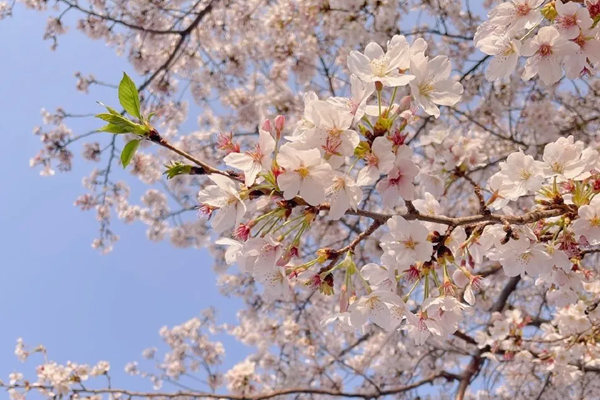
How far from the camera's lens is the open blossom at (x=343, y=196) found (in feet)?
3.75

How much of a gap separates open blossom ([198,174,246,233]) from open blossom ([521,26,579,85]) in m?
1.08

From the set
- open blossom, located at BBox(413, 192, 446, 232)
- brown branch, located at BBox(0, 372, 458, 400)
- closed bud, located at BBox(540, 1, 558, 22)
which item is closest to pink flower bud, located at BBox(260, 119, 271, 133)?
open blossom, located at BBox(413, 192, 446, 232)

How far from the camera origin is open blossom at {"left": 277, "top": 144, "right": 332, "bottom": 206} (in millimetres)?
1061

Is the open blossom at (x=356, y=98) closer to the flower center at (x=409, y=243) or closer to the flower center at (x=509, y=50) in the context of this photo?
the flower center at (x=409, y=243)

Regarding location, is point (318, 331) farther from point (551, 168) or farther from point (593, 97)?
point (551, 168)

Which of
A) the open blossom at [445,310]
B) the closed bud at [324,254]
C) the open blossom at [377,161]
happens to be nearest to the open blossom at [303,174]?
the open blossom at [377,161]

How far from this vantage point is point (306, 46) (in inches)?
221

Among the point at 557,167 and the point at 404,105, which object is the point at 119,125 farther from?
the point at 557,167

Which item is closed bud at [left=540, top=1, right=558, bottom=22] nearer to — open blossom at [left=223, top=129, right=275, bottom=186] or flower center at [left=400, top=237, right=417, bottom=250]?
flower center at [left=400, top=237, right=417, bottom=250]

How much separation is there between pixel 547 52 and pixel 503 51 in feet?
0.45

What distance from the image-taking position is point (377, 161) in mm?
1147

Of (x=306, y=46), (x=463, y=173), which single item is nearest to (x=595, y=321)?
(x=463, y=173)

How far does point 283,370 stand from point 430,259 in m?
6.25

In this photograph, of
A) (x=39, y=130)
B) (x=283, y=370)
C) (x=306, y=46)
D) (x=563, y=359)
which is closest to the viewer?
(x=563, y=359)
